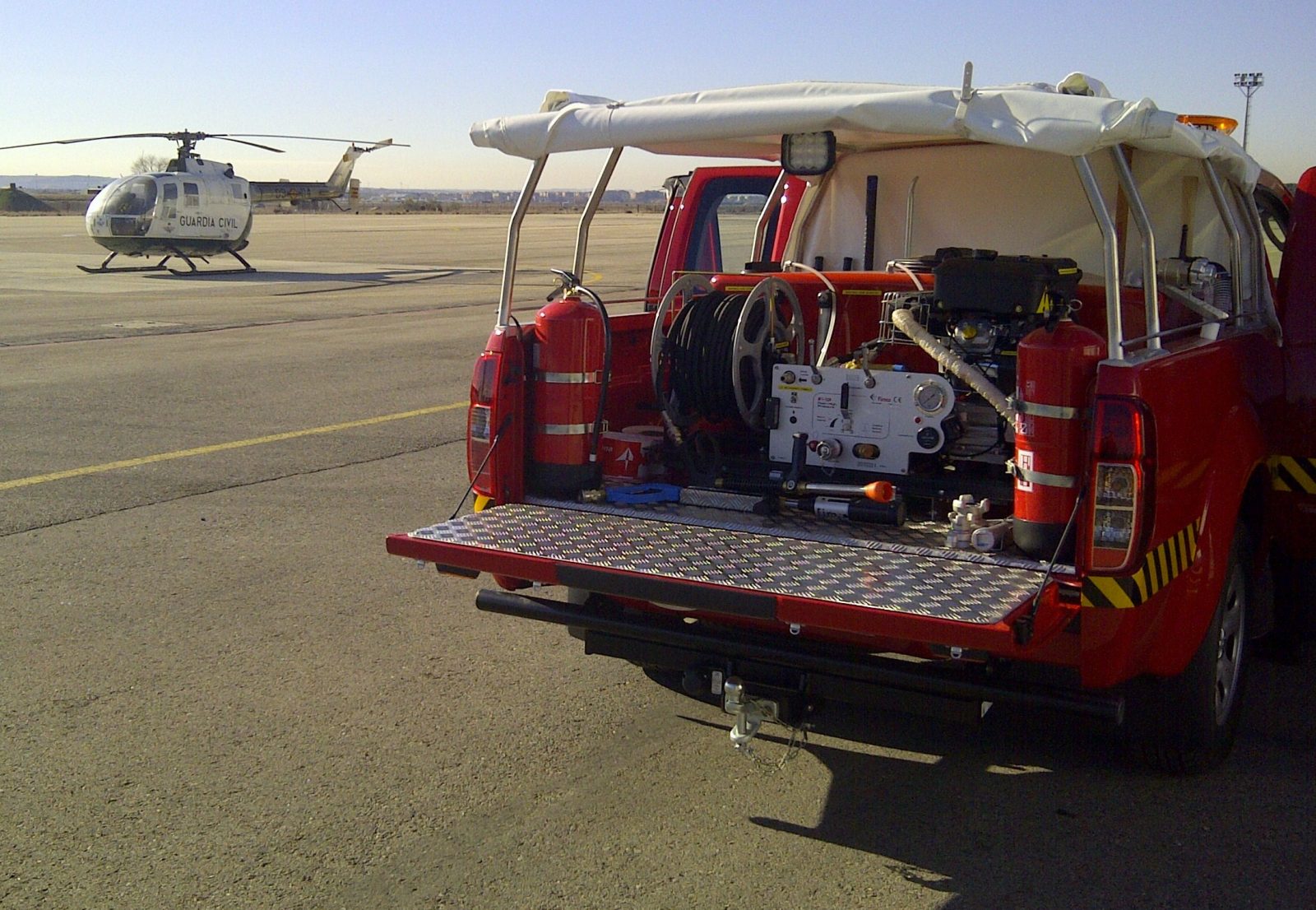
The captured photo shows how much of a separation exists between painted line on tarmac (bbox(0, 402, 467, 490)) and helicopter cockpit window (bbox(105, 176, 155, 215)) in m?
21.5


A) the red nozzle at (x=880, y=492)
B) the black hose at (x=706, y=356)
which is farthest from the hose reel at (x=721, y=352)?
the red nozzle at (x=880, y=492)

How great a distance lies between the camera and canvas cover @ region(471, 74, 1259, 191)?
11.8 ft

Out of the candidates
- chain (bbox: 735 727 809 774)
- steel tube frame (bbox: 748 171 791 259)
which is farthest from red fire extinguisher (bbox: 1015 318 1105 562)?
steel tube frame (bbox: 748 171 791 259)

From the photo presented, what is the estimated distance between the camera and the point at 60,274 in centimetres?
2945

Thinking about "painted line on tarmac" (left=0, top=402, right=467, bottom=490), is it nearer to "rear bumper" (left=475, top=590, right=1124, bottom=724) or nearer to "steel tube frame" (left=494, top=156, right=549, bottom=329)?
"steel tube frame" (left=494, top=156, right=549, bottom=329)

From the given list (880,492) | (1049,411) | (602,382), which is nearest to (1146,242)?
(1049,411)

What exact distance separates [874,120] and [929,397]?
1026 mm

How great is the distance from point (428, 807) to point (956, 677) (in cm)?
170

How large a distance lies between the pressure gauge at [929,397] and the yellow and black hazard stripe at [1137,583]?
38.8 inches

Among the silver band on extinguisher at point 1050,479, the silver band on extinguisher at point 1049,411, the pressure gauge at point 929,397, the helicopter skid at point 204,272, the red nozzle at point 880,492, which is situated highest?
the silver band on extinguisher at point 1049,411

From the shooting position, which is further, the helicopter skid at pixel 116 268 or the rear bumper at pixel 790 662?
the helicopter skid at pixel 116 268

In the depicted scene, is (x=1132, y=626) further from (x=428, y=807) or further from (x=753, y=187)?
(x=753, y=187)

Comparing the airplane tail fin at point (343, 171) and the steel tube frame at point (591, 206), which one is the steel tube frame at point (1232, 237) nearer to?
the steel tube frame at point (591, 206)

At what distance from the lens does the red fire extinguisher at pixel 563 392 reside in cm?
480
